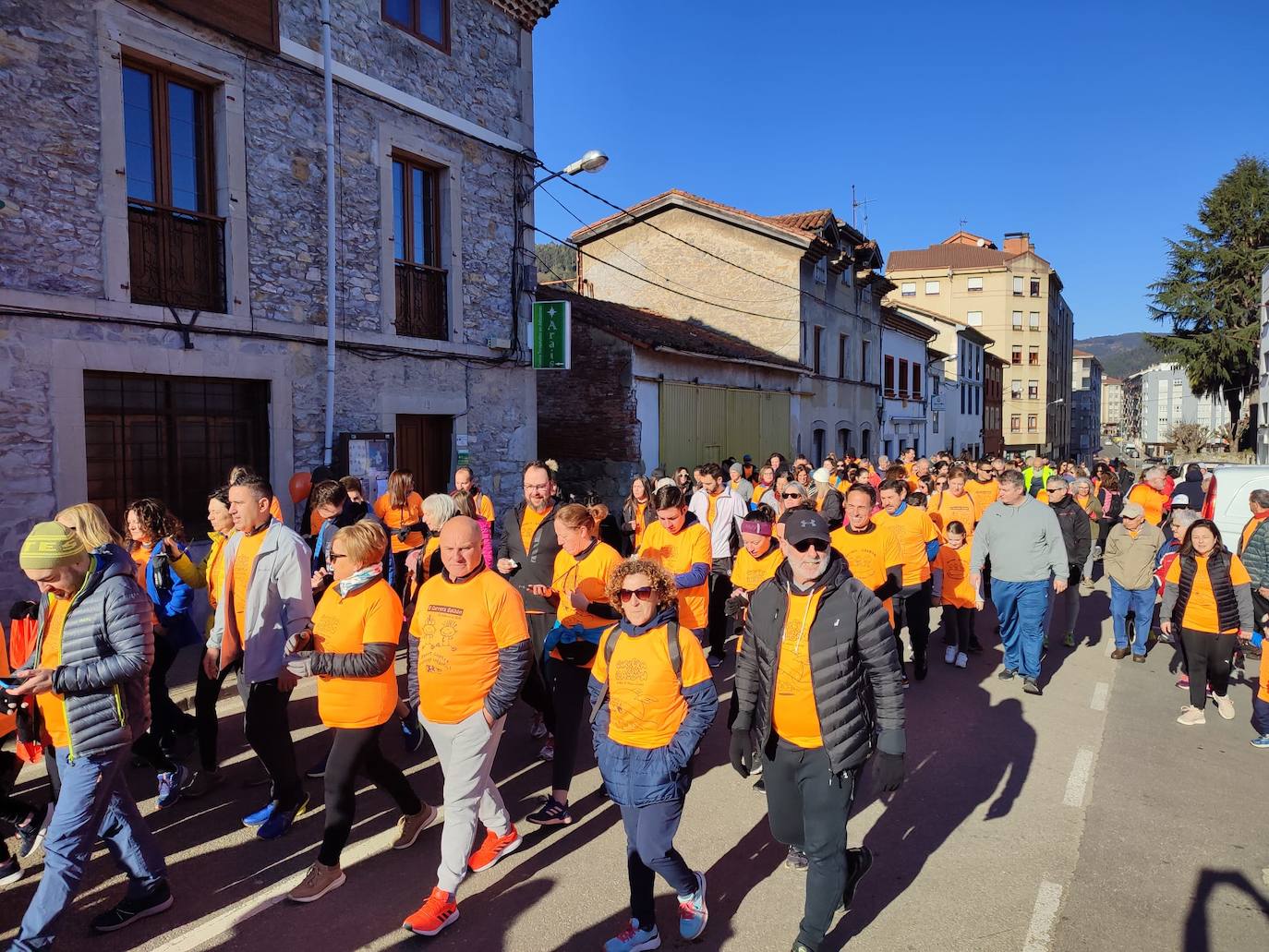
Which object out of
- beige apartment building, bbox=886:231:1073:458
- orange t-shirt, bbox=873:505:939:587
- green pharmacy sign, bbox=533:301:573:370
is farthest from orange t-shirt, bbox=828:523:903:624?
beige apartment building, bbox=886:231:1073:458

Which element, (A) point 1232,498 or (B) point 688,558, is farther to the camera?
(A) point 1232,498

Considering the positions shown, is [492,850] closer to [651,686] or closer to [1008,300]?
[651,686]

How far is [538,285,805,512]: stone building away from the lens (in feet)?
55.6

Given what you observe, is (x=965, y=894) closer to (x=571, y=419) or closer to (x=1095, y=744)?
(x=1095, y=744)

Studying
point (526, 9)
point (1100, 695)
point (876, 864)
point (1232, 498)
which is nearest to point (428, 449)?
point (526, 9)

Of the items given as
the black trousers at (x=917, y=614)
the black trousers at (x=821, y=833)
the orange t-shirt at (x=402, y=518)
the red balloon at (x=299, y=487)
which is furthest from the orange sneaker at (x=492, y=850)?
the red balloon at (x=299, y=487)

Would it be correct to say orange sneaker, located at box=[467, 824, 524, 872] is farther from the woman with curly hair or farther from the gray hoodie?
the gray hoodie

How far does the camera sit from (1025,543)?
7.29 meters

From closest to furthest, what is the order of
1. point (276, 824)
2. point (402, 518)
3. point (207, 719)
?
point (276, 824)
point (207, 719)
point (402, 518)

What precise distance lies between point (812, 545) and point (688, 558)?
2063 millimetres

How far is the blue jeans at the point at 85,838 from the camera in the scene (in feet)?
10.6

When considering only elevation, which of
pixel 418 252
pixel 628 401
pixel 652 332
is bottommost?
pixel 628 401

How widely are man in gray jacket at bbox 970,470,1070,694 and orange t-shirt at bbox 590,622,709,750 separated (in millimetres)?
4906

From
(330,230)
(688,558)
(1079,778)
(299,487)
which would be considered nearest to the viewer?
(1079,778)
